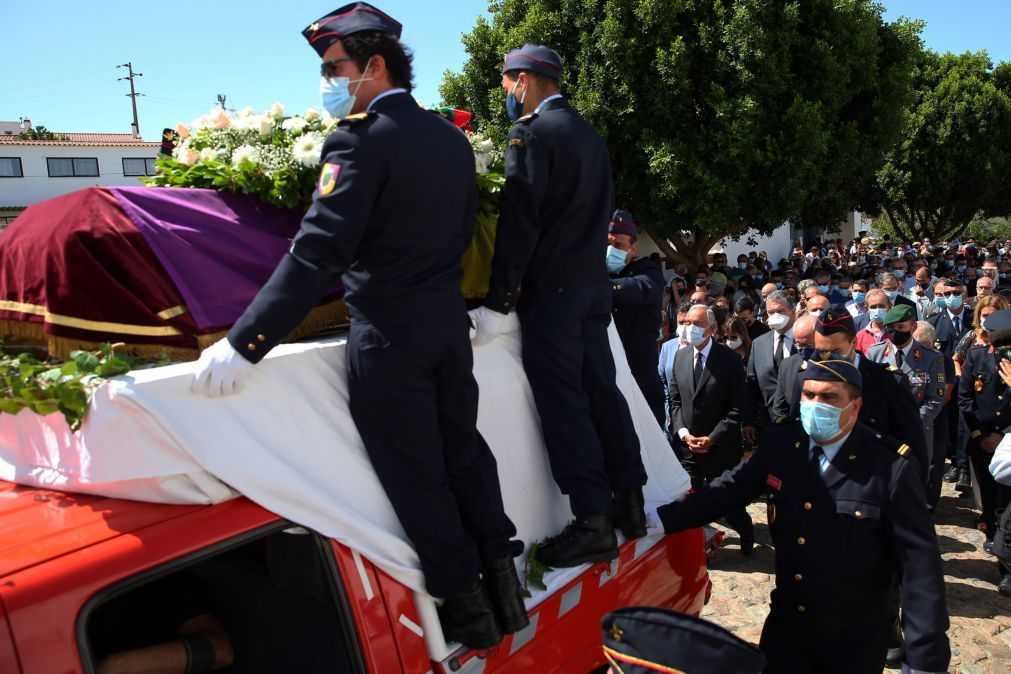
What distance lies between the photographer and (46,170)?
142ft

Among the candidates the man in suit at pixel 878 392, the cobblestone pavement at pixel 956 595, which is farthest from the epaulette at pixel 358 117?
the cobblestone pavement at pixel 956 595

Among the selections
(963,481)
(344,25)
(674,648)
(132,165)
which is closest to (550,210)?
(344,25)

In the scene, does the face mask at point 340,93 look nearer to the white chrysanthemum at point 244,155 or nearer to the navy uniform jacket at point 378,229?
the navy uniform jacket at point 378,229

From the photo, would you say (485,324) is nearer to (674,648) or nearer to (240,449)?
(240,449)

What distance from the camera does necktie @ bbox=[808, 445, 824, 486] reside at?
340 centimetres

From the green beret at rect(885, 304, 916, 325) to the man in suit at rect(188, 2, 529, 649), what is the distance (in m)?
5.38

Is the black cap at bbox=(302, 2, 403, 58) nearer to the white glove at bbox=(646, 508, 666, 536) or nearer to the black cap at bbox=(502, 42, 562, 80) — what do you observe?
the black cap at bbox=(502, 42, 562, 80)

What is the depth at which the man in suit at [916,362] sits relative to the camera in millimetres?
6789

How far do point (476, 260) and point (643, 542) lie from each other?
139 centimetres

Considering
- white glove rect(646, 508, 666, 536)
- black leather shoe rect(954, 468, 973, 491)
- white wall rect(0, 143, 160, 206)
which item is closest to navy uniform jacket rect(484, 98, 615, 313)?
white glove rect(646, 508, 666, 536)

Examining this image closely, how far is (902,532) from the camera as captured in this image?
309 centimetres

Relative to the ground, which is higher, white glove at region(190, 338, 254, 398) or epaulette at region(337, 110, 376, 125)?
epaulette at region(337, 110, 376, 125)

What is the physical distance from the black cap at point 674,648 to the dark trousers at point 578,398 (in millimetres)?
764

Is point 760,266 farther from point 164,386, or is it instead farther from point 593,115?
point 164,386
